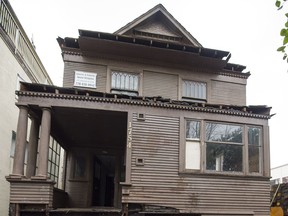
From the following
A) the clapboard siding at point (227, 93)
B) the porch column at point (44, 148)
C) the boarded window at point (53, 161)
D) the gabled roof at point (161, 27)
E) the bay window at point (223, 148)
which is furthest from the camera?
the boarded window at point (53, 161)

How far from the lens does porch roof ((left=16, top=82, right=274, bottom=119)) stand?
1099cm

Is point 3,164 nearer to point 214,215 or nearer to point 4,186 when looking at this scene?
point 4,186

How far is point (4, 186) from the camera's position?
56.4ft

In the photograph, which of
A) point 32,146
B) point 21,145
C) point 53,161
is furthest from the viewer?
point 53,161

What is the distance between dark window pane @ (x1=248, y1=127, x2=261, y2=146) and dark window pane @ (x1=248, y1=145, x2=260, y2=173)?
14 cm

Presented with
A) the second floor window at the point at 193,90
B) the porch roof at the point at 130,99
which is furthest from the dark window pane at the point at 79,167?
the porch roof at the point at 130,99

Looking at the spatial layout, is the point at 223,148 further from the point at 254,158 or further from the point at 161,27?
the point at 161,27

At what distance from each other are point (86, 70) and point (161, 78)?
121 inches

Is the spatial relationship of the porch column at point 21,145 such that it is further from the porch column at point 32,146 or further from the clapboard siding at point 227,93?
the clapboard siding at point 227,93

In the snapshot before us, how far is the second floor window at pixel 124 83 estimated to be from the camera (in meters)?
14.7

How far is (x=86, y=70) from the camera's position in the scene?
14.8 metres

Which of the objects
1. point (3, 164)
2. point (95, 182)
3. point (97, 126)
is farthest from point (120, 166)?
point (3, 164)

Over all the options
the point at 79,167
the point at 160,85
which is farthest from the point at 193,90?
the point at 79,167

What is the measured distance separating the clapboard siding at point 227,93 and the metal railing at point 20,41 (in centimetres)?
938
